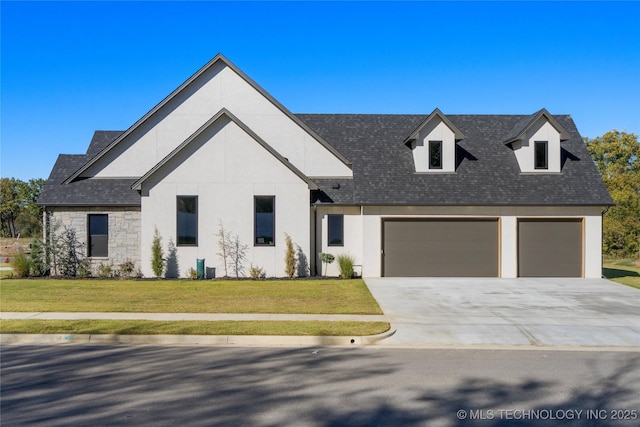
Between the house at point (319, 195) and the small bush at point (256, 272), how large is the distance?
0.71ft

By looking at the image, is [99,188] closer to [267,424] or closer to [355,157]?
[355,157]

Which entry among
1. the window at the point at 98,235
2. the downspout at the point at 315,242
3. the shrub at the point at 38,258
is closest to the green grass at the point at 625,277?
the downspout at the point at 315,242

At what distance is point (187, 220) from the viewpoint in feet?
66.2

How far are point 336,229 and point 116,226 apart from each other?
9.11 meters

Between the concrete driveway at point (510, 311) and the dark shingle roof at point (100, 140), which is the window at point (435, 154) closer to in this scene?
the concrete driveway at point (510, 311)

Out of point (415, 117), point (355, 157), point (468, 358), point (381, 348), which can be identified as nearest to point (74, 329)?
point (381, 348)

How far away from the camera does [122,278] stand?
798 inches

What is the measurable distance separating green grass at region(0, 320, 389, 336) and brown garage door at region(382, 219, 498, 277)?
979cm

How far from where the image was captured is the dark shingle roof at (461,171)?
2086 cm

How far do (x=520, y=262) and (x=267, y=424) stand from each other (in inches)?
690

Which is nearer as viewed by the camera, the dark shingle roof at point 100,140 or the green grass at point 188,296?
the green grass at point 188,296

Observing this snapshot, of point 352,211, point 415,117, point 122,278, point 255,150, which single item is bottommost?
point 122,278

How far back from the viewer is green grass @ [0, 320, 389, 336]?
10.4 meters

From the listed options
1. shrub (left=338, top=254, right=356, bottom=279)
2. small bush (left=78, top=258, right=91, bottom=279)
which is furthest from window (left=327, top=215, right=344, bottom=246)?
small bush (left=78, top=258, right=91, bottom=279)
